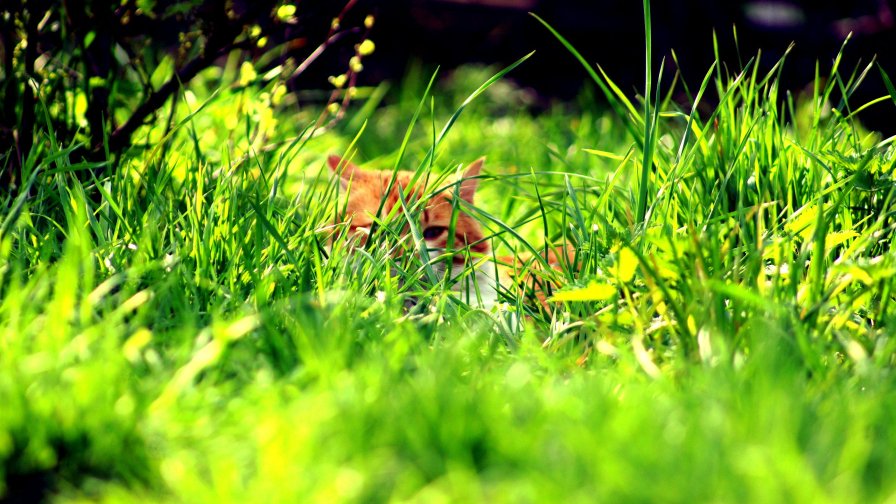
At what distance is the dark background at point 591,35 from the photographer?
5199 millimetres

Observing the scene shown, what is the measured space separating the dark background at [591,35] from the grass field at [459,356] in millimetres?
3278

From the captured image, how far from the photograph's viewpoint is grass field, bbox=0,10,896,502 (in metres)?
1.08

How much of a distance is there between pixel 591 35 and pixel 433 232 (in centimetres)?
349

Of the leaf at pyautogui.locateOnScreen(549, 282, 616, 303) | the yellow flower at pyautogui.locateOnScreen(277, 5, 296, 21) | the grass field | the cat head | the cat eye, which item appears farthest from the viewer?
the cat eye

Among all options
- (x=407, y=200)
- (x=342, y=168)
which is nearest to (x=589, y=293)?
(x=342, y=168)

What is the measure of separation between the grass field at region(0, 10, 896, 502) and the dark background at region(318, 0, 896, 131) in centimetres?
328

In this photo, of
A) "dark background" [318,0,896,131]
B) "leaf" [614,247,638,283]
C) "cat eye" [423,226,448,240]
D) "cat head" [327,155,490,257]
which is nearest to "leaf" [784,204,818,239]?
"leaf" [614,247,638,283]

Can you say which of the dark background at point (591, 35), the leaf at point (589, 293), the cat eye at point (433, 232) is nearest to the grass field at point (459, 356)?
the leaf at point (589, 293)

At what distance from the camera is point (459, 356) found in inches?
57.2

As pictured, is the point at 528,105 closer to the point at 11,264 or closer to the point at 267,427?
the point at 11,264

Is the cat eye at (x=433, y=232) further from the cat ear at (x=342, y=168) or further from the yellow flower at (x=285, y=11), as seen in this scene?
the yellow flower at (x=285, y=11)

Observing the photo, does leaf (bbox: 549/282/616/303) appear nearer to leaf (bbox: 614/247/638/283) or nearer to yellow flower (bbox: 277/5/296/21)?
leaf (bbox: 614/247/638/283)

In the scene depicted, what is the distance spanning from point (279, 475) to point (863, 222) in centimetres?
144

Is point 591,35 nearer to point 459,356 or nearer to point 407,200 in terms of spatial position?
point 407,200
